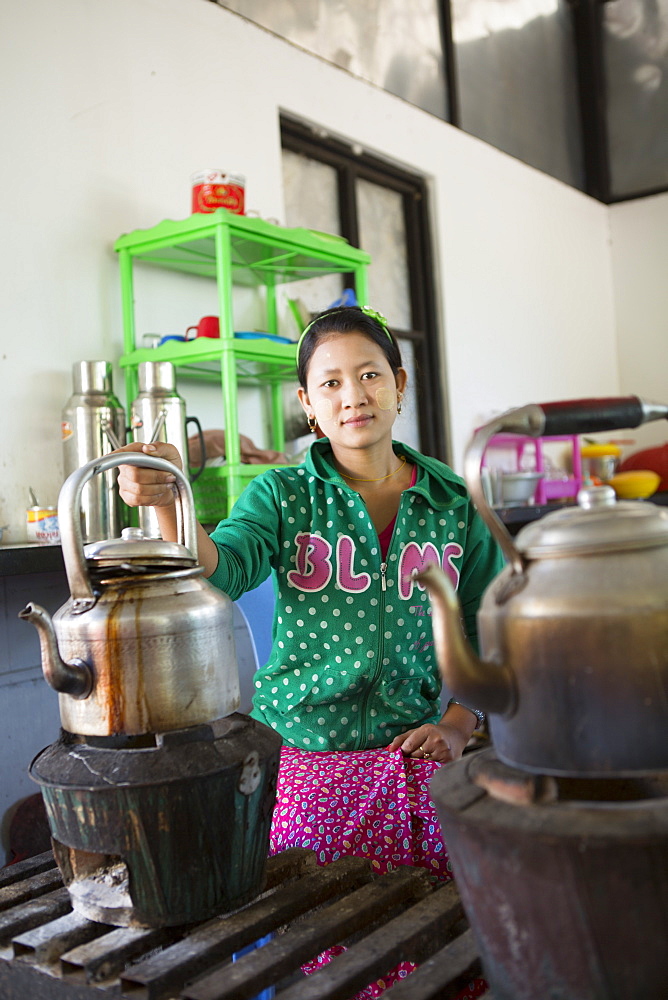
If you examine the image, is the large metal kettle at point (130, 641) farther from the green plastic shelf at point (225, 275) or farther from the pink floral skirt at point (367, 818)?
the green plastic shelf at point (225, 275)

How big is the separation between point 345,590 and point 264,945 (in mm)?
681

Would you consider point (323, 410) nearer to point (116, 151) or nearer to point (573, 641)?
point (573, 641)

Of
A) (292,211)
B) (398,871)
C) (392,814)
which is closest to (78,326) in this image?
(292,211)

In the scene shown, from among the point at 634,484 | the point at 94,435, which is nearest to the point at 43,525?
the point at 94,435

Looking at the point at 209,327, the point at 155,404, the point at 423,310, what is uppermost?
the point at 423,310

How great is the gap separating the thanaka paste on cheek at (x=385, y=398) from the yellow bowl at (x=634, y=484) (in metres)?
3.85

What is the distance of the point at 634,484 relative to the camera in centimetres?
514

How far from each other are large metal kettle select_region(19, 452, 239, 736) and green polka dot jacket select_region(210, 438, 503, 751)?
0.38 metres

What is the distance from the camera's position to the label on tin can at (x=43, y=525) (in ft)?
7.72

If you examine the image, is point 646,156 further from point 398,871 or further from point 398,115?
point 398,871

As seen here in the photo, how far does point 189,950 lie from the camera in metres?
0.83

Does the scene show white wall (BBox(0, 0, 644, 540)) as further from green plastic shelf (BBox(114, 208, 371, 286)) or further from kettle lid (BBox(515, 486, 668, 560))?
kettle lid (BBox(515, 486, 668, 560))

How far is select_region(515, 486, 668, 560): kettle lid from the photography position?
71cm

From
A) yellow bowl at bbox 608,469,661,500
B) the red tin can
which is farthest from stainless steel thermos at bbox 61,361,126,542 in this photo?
yellow bowl at bbox 608,469,661,500
